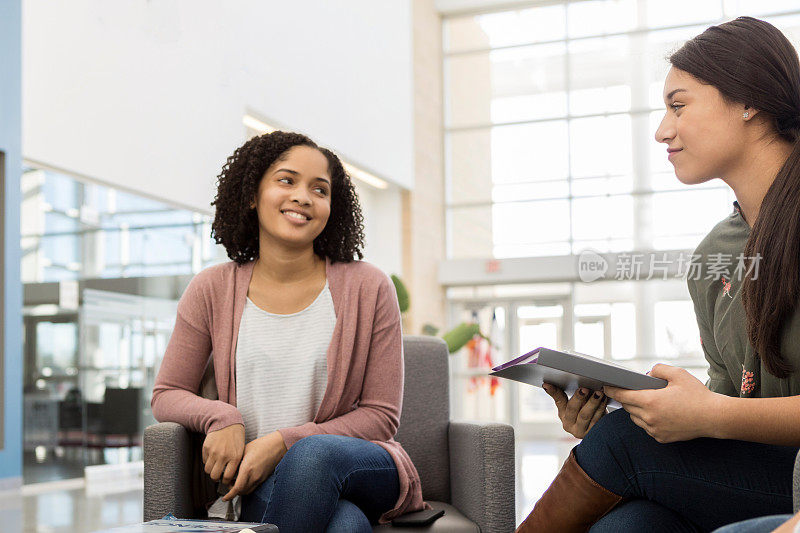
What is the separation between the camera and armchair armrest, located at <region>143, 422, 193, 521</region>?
1.66 metres

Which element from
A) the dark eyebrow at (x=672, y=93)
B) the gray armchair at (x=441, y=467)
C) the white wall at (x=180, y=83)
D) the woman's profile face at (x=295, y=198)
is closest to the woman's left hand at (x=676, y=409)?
the dark eyebrow at (x=672, y=93)

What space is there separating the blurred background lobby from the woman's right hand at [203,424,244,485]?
1.09 metres

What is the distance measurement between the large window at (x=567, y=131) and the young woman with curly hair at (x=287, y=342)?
34.8 feet

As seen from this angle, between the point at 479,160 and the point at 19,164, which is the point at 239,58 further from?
the point at 479,160

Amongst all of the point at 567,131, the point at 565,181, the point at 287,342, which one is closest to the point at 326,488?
the point at 287,342

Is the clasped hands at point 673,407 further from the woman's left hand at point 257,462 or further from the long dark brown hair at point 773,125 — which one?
the woman's left hand at point 257,462

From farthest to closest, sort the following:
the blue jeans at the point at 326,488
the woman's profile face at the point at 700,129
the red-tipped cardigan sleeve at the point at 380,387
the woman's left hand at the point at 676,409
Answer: the red-tipped cardigan sleeve at the point at 380,387 < the blue jeans at the point at 326,488 < the woman's profile face at the point at 700,129 < the woman's left hand at the point at 676,409

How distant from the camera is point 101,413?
667cm

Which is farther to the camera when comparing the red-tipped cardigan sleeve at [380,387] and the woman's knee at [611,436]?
the red-tipped cardigan sleeve at [380,387]

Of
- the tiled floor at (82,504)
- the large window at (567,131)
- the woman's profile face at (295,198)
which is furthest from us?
the large window at (567,131)

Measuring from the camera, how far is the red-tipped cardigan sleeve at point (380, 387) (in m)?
1.75

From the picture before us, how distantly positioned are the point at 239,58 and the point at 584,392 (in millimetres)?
6452

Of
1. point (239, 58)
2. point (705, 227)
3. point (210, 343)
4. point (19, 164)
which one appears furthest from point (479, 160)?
point (210, 343)

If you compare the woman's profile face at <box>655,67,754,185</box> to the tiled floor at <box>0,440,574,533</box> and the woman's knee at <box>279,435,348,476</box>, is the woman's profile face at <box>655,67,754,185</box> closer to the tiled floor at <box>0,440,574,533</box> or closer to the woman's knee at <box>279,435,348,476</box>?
the woman's knee at <box>279,435,348,476</box>
